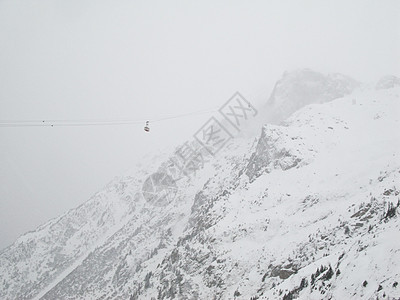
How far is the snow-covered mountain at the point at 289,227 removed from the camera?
42.0 feet

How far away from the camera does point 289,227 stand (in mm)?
22797

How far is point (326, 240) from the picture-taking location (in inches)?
712

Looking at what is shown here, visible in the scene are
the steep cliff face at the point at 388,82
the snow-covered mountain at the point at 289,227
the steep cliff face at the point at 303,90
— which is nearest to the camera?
the snow-covered mountain at the point at 289,227

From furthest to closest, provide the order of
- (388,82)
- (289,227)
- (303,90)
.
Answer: (303,90), (388,82), (289,227)

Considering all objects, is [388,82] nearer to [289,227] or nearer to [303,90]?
[303,90]

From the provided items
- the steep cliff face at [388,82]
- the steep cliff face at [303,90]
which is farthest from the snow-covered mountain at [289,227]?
the steep cliff face at [303,90]

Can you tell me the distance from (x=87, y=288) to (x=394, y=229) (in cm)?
6591

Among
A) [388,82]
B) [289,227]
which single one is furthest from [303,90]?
[289,227]

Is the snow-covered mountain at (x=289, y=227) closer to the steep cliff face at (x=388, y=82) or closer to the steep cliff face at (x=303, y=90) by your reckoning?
the steep cliff face at (x=388, y=82)

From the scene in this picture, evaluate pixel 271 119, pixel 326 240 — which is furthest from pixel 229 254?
pixel 271 119

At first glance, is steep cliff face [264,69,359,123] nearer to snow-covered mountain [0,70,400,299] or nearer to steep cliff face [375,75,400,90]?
steep cliff face [375,75,400,90]

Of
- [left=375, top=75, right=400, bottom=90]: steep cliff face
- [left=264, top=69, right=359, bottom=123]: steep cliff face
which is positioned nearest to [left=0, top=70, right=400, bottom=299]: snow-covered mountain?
[left=375, top=75, right=400, bottom=90]: steep cliff face

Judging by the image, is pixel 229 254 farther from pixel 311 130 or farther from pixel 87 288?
pixel 87 288

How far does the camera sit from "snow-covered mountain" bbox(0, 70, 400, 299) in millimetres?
12814
